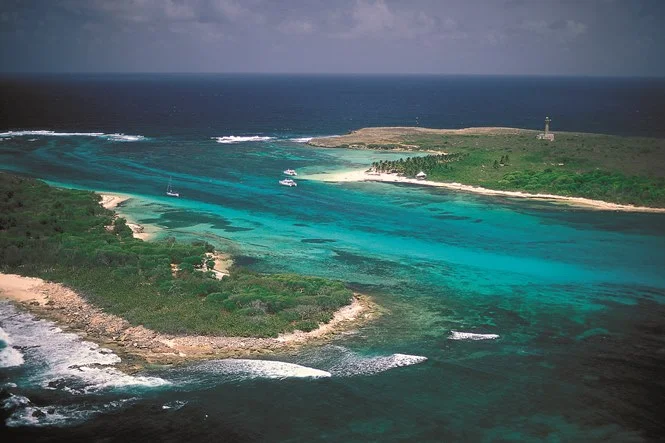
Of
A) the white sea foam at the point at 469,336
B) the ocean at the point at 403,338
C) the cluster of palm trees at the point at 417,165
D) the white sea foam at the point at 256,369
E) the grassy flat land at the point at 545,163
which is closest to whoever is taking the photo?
the ocean at the point at 403,338

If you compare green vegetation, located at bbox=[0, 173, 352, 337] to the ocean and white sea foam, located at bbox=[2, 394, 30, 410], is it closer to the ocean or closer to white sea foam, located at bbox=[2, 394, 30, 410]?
the ocean

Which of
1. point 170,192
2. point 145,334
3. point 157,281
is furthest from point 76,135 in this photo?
point 145,334

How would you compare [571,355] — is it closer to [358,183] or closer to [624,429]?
[624,429]

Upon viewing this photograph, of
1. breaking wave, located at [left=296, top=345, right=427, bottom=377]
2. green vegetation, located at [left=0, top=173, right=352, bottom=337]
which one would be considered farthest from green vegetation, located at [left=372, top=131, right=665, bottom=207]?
breaking wave, located at [left=296, top=345, right=427, bottom=377]

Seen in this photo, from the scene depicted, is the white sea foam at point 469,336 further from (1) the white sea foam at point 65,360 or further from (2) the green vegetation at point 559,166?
(2) the green vegetation at point 559,166

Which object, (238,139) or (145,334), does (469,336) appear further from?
(238,139)

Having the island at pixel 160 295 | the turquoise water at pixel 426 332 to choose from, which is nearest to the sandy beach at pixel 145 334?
the island at pixel 160 295
